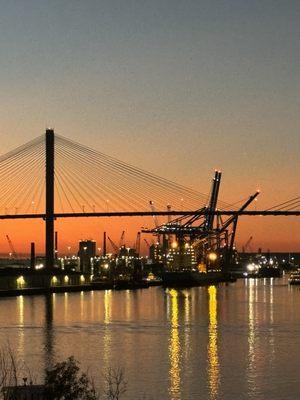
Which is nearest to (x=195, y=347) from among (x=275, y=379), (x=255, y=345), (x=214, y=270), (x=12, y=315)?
(x=255, y=345)

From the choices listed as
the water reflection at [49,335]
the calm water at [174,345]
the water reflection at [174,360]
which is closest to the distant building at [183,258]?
the water reflection at [49,335]

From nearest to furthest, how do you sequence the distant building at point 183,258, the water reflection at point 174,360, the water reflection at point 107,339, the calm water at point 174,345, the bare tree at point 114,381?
the bare tree at point 114,381
the water reflection at point 174,360
the calm water at point 174,345
the water reflection at point 107,339
the distant building at point 183,258

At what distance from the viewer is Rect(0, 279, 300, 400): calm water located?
1509 centimetres

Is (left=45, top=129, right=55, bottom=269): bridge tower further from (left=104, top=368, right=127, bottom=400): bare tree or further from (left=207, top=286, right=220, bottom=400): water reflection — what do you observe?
(left=104, top=368, right=127, bottom=400): bare tree

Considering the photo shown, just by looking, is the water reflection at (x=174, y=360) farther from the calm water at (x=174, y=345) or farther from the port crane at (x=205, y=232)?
the port crane at (x=205, y=232)

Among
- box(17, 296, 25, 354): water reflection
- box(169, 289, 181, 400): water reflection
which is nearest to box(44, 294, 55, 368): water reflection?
box(17, 296, 25, 354): water reflection

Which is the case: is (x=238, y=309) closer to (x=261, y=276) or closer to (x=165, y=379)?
(x=165, y=379)

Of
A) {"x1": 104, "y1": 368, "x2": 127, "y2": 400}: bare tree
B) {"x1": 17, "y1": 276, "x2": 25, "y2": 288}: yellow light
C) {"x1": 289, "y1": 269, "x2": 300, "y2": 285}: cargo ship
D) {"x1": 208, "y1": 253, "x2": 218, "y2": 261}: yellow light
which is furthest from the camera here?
{"x1": 208, "y1": 253, "x2": 218, "y2": 261}: yellow light

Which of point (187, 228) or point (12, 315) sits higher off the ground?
point (187, 228)

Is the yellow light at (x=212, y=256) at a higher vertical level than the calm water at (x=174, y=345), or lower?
higher

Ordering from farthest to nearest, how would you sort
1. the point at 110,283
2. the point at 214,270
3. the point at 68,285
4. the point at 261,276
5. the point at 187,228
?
the point at 261,276 < the point at 214,270 < the point at 187,228 < the point at 110,283 < the point at 68,285

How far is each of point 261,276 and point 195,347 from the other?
343 ft

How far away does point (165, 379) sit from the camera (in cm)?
1564

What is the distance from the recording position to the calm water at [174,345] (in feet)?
49.5
